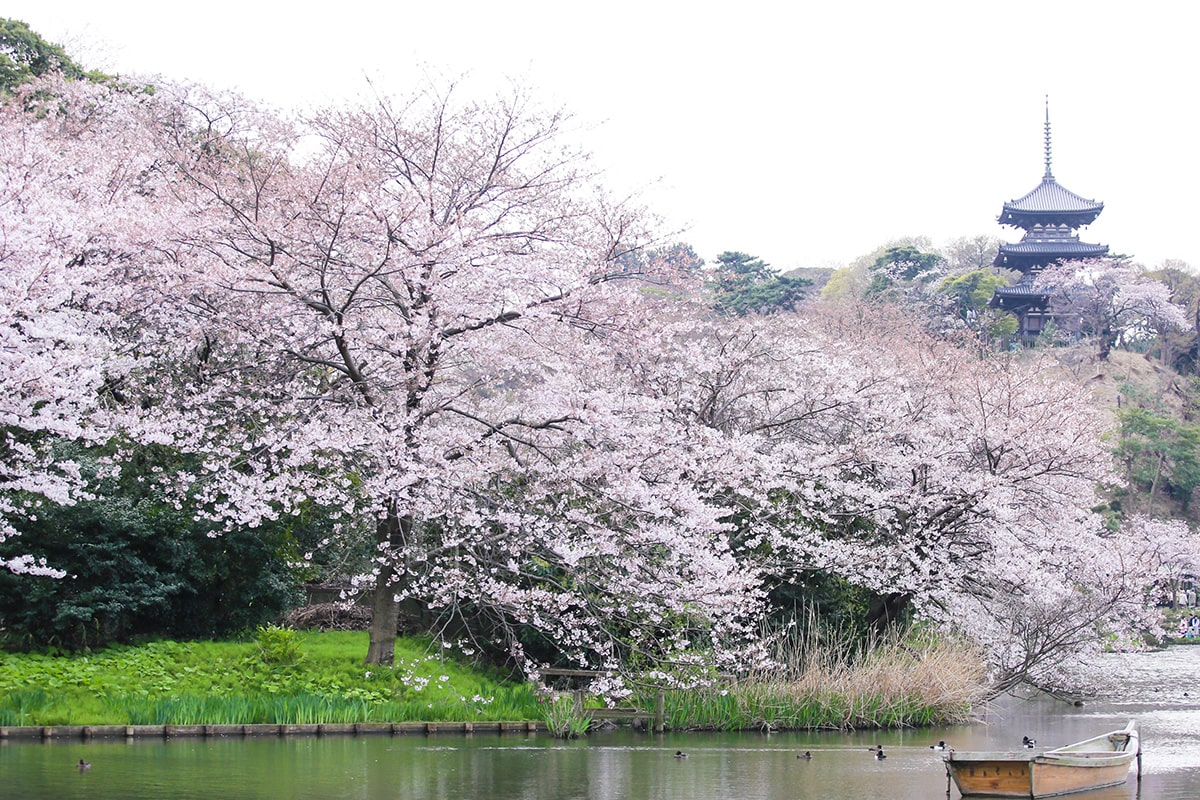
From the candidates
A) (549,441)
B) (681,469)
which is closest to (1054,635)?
(681,469)

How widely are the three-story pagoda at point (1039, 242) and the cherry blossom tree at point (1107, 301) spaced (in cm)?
102

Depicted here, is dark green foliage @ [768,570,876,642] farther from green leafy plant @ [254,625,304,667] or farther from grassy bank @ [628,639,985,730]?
green leafy plant @ [254,625,304,667]

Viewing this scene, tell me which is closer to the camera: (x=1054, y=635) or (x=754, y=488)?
(x=754, y=488)

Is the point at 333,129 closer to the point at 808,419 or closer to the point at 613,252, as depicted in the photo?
the point at 613,252

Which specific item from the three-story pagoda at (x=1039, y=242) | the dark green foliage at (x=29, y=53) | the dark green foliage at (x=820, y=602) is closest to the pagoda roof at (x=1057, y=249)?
the three-story pagoda at (x=1039, y=242)

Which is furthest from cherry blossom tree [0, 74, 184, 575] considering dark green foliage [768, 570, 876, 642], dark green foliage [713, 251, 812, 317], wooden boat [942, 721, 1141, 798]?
dark green foliage [713, 251, 812, 317]

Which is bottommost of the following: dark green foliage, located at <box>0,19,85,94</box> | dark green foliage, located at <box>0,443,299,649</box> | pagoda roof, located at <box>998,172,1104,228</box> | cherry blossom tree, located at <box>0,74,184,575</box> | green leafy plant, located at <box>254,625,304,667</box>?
green leafy plant, located at <box>254,625,304,667</box>

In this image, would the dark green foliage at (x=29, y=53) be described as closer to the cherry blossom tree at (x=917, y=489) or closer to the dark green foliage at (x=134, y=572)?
the dark green foliage at (x=134, y=572)

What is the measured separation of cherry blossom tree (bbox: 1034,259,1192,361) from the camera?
201ft

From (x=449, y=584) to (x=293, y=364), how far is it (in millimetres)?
4131

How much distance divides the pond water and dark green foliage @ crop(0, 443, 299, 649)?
7.38ft

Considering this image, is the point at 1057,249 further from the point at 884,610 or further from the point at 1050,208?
the point at 884,610

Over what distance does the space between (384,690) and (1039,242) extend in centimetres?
5818

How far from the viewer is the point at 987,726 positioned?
19625 millimetres
